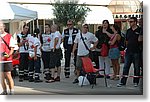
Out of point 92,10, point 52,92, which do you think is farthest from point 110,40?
point 52,92

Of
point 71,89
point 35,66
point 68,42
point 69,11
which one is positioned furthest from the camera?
point 68,42

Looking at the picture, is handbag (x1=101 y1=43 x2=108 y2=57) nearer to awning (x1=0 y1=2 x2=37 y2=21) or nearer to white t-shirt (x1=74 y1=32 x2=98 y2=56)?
white t-shirt (x1=74 y1=32 x2=98 y2=56)

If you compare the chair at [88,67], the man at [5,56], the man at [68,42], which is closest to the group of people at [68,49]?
the man at [68,42]

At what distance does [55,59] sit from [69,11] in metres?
1.36

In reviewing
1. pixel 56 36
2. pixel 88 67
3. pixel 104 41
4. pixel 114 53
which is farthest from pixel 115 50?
pixel 56 36

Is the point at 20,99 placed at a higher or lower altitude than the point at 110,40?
lower

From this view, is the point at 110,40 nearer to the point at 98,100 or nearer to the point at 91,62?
the point at 91,62

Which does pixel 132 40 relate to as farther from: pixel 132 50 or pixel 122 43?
pixel 122 43

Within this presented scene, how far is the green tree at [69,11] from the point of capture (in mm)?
7936

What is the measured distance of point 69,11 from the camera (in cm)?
835

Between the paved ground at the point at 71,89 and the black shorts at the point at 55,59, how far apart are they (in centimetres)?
94

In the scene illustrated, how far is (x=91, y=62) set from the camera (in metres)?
8.53

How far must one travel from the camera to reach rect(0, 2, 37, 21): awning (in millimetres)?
7398

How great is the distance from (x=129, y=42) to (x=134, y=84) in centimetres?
110
